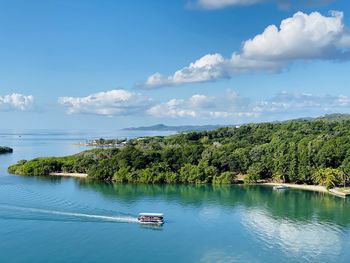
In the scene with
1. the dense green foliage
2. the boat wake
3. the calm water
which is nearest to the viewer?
the calm water

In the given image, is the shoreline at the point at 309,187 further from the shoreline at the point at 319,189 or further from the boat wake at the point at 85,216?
the boat wake at the point at 85,216

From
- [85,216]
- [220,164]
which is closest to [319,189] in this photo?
[220,164]

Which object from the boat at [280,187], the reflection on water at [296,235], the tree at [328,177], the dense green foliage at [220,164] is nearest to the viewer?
the reflection on water at [296,235]

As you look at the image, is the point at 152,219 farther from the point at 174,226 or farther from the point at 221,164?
the point at 221,164

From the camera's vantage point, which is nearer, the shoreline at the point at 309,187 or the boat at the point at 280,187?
the shoreline at the point at 309,187

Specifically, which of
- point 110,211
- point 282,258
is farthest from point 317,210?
point 110,211

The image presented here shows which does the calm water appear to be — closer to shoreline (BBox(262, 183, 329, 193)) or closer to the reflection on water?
the reflection on water

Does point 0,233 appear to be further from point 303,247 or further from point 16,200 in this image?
point 303,247

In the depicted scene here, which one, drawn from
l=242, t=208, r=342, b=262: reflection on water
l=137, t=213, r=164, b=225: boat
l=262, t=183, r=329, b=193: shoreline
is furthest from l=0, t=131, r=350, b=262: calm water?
l=262, t=183, r=329, b=193: shoreline

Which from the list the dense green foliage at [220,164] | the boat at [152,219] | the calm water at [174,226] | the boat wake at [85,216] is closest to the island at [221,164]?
the dense green foliage at [220,164]
